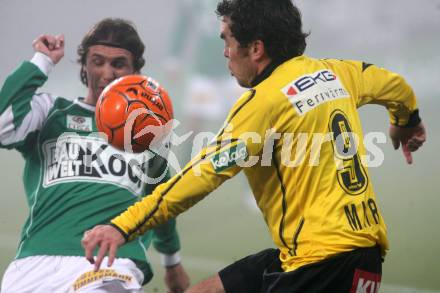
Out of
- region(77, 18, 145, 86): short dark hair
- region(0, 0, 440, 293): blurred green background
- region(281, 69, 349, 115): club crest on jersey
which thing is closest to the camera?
region(281, 69, 349, 115): club crest on jersey

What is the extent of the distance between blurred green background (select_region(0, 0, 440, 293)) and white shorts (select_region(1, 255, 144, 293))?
1422 mm

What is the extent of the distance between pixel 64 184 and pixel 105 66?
68 cm

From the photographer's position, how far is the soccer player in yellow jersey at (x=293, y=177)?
2.14 metres

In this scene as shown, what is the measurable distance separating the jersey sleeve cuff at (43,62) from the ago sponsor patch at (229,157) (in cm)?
134

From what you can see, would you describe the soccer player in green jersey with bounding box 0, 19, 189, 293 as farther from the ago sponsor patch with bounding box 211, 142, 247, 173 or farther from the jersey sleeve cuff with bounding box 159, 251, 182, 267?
the ago sponsor patch with bounding box 211, 142, 247, 173

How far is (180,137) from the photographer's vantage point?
4.49 metres

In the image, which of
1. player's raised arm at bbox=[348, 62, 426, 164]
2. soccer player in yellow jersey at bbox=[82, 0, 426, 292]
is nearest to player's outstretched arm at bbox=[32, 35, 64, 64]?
soccer player in yellow jersey at bbox=[82, 0, 426, 292]

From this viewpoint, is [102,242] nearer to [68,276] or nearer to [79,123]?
[68,276]

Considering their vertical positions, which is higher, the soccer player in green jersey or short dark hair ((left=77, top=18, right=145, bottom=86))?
short dark hair ((left=77, top=18, right=145, bottom=86))

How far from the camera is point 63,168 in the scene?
303 centimetres

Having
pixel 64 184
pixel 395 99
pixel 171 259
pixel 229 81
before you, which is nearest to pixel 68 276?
pixel 64 184

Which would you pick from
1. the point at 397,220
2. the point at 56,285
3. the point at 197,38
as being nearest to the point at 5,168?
the point at 197,38

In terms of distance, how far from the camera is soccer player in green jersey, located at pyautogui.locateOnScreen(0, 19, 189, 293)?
9.25 ft

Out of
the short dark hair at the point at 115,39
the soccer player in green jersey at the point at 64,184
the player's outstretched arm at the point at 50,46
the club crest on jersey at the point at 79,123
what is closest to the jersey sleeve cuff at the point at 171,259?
the soccer player in green jersey at the point at 64,184
